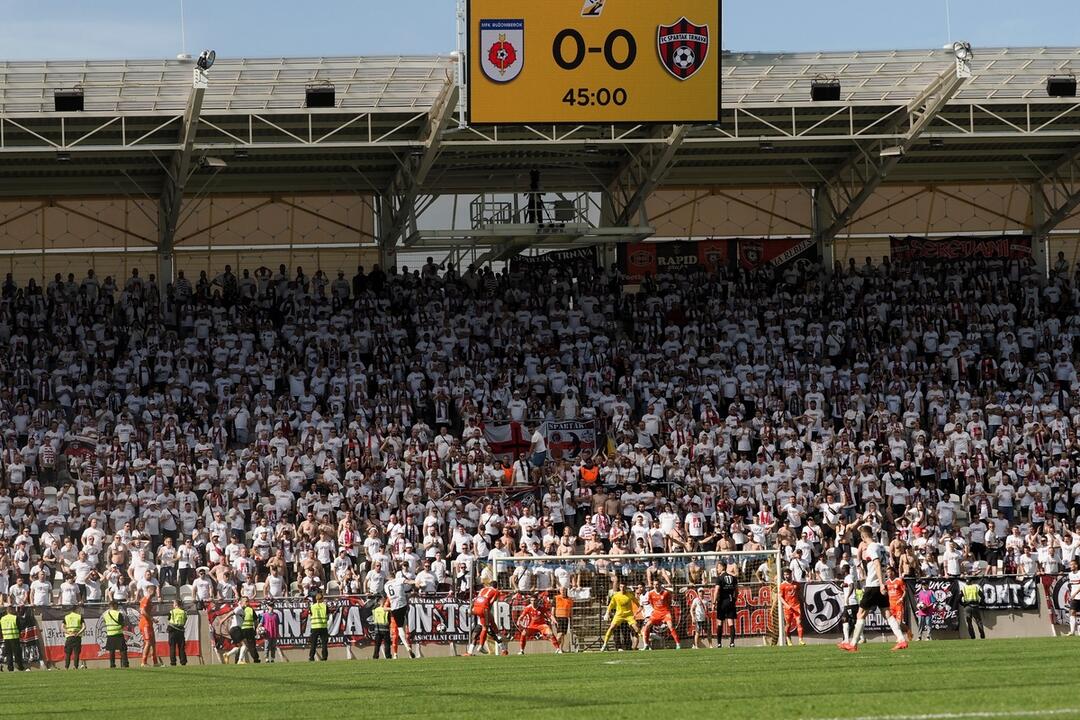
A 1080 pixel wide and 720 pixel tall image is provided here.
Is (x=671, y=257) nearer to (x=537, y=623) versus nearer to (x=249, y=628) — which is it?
(x=537, y=623)

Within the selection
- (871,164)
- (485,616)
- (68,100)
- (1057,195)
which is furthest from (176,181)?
(1057,195)

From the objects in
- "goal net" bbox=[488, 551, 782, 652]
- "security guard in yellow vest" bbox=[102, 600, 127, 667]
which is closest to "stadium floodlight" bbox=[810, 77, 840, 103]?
"goal net" bbox=[488, 551, 782, 652]

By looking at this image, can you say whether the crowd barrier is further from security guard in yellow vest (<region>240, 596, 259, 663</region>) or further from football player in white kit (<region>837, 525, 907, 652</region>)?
football player in white kit (<region>837, 525, 907, 652</region>)

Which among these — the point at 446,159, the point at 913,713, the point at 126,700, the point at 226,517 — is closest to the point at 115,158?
the point at 446,159

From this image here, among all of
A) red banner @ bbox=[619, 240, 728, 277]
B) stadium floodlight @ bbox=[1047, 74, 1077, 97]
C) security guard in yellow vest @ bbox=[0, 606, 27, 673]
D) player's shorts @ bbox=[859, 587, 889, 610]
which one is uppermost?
stadium floodlight @ bbox=[1047, 74, 1077, 97]

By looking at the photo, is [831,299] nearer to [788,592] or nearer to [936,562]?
[936,562]

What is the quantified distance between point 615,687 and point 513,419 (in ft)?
66.9

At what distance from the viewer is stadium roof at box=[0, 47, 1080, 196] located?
35844mm

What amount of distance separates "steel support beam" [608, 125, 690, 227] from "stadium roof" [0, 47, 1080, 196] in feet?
0.49

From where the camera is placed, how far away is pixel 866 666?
17688mm

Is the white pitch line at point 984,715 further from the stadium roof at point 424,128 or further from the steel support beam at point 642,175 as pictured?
the steel support beam at point 642,175

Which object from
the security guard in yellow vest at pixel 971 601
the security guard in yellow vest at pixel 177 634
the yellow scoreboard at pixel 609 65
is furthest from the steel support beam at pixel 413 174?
the security guard in yellow vest at pixel 971 601

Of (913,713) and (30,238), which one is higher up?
(30,238)

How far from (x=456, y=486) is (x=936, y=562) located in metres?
9.77
